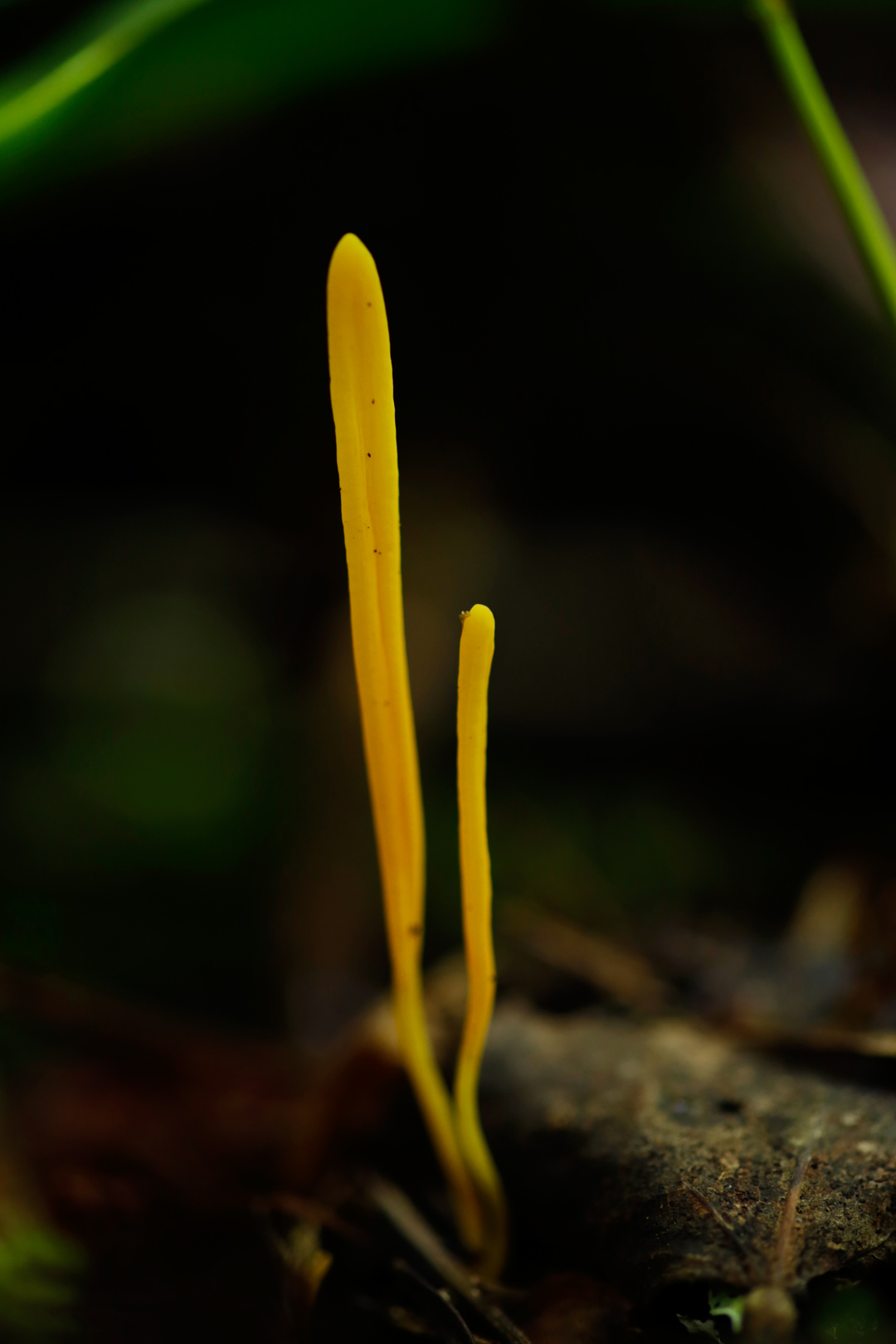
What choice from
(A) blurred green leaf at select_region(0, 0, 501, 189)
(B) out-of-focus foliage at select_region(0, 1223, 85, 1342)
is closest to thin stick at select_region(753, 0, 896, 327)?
(A) blurred green leaf at select_region(0, 0, 501, 189)

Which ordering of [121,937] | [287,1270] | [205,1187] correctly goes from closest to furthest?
1. [287,1270]
2. [205,1187]
3. [121,937]

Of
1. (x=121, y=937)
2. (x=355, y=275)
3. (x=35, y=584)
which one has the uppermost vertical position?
(x=35, y=584)

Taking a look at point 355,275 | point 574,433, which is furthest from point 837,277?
point 355,275

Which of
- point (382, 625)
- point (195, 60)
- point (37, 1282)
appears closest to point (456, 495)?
point (195, 60)

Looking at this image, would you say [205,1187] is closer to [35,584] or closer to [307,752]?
[307,752]

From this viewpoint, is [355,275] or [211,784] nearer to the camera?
[355,275]

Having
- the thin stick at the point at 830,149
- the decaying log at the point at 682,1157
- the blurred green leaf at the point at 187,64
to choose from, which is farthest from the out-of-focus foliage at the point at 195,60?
the decaying log at the point at 682,1157
